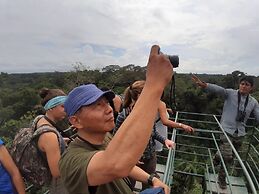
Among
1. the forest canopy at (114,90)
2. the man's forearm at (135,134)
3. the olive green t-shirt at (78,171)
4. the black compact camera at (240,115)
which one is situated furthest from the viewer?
the forest canopy at (114,90)

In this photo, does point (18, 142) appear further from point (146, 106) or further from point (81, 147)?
point (146, 106)

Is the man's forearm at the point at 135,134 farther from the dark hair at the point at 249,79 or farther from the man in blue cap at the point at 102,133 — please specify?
the dark hair at the point at 249,79

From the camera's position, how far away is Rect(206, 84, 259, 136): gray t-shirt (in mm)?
4738

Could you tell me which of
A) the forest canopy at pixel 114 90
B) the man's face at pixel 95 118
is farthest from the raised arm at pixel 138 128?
the forest canopy at pixel 114 90

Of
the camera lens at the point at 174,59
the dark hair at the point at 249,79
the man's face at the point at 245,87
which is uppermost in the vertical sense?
the camera lens at the point at 174,59

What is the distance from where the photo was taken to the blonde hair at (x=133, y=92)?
2879 millimetres

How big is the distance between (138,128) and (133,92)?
1.99m

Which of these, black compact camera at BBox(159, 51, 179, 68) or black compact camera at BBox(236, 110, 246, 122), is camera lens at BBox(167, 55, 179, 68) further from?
black compact camera at BBox(236, 110, 246, 122)

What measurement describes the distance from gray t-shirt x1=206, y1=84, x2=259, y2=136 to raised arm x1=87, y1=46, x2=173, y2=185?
413cm

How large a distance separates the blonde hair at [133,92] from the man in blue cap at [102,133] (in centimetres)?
146

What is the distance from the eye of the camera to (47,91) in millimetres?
2873

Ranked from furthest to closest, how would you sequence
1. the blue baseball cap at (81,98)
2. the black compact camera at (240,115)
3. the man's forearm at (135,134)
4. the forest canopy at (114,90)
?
the forest canopy at (114,90), the black compact camera at (240,115), the blue baseball cap at (81,98), the man's forearm at (135,134)

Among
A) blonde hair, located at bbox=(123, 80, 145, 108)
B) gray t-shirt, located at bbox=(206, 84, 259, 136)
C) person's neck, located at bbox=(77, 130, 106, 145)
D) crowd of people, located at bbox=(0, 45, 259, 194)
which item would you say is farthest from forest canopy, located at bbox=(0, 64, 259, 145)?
person's neck, located at bbox=(77, 130, 106, 145)

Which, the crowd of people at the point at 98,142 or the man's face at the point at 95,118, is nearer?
the crowd of people at the point at 98,142
